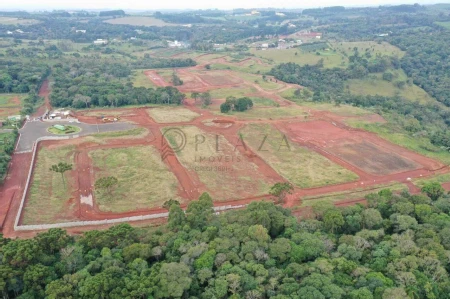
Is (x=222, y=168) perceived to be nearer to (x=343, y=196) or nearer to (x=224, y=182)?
(x=224, y=182)

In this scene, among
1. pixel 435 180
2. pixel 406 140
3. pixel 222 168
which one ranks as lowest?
pixel 435 180

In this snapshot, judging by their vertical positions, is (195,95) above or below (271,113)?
above

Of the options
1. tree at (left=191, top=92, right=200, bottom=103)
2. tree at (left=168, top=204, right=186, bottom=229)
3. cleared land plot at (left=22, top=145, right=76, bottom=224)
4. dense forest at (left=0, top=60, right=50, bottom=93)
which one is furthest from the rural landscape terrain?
tree at (left=191, top=92, right=200, bottom=103)

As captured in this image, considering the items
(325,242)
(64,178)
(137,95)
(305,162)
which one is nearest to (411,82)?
(305,162)

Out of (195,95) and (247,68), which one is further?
(247,68)

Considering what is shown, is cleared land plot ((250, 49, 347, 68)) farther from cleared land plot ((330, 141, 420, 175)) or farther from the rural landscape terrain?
cleared land plot ((330, 141, 420, 175))

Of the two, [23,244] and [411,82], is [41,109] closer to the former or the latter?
[23,244]

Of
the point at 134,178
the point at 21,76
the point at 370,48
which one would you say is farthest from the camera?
the point at 370,48

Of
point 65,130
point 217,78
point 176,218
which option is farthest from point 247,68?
point 176,218
